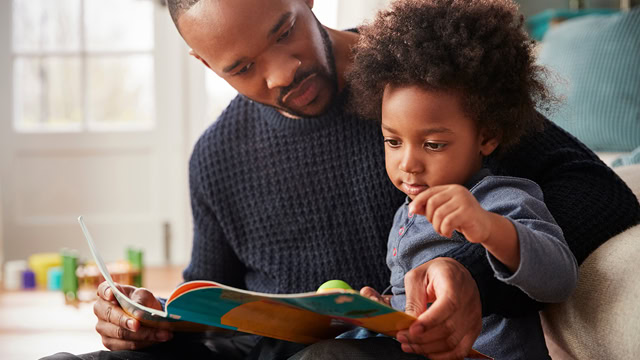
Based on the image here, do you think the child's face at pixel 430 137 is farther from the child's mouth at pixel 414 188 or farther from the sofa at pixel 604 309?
the sofa at pixel 604 309

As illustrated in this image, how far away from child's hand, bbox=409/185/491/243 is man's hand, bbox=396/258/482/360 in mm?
80

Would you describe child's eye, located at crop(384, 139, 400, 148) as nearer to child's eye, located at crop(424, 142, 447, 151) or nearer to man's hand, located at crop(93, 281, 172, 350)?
child's eye, located at crop(424, 142, 447, 151)

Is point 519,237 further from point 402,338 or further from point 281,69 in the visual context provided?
point 281,69

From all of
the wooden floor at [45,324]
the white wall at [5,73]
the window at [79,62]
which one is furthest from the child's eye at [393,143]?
the white wall at [5,73]

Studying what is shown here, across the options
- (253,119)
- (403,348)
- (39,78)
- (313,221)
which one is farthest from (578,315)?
(39,78)

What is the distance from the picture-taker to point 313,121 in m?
1.27

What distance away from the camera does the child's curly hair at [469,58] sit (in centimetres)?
93

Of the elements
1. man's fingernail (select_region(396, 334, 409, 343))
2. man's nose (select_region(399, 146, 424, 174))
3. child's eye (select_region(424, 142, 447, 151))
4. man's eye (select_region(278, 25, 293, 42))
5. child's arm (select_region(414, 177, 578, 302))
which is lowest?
man's fingernail (select_region(396, 334, 409, 343))

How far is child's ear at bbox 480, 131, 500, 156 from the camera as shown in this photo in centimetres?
99

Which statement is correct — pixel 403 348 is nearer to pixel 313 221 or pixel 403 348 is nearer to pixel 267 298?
pixel 267 298

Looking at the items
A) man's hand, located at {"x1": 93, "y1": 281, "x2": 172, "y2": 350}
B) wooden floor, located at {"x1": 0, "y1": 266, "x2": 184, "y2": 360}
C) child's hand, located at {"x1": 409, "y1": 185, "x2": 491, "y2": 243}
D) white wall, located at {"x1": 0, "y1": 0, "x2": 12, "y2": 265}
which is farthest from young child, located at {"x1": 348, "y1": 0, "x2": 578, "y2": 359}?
white wall, located at {"x1": 0, "y1": 0, "x2": 12, "y2": 265}

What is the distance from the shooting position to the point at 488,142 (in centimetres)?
99

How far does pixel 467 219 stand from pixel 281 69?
50 cm

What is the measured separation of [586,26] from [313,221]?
60.4 inches
